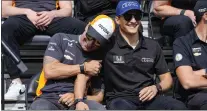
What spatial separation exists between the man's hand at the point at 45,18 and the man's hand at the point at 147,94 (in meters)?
1.41

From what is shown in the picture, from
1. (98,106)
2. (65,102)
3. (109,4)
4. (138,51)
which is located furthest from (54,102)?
(109,4)

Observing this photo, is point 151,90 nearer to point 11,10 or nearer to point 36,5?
point 36,5

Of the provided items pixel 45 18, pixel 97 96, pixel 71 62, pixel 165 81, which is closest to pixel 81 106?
pixel 97 96

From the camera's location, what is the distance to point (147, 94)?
4.73 metres

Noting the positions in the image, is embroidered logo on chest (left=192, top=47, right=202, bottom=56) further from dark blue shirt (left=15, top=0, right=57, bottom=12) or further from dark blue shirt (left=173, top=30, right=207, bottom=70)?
dark blue shirt (left=15, top=0, right=57, bottom=12)

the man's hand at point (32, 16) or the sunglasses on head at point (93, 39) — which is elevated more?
the sunglasses on head at point (93, 39)

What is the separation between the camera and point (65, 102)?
458 centimetres

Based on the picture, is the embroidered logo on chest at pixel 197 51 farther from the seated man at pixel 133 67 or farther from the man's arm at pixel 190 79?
the seated man at pixel 133 67

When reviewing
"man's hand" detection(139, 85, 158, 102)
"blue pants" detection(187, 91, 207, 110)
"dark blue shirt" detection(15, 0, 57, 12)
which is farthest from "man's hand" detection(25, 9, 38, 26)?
"blue pants" detection(187, 91, 207, 110)

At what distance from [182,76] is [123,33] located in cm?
70

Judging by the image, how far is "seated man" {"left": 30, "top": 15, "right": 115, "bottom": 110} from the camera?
4.62 m

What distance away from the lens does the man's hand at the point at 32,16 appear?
550 centimetres

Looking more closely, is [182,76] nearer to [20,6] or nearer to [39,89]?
[39,89]

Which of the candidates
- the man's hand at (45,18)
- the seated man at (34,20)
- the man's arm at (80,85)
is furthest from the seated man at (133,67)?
the man's hand at (45,18)
